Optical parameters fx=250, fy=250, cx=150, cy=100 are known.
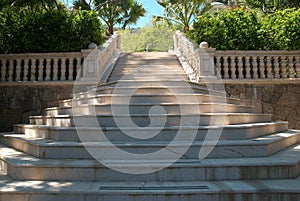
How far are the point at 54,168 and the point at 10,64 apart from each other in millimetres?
5298

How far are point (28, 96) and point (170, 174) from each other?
18.0ft

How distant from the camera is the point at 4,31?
7.50 meters

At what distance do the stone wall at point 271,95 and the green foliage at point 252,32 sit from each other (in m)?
1.24

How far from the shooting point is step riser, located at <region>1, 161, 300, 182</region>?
305 centimetres

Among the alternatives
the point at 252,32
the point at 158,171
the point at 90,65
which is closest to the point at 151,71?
the point at 90,65

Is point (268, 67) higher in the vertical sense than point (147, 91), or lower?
higher

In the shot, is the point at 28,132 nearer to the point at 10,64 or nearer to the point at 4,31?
the point at 10,64

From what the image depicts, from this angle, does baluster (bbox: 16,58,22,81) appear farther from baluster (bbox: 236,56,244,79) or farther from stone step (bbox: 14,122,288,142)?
baluster (bbox: 236,56,244,79)

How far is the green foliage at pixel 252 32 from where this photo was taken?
294 inches

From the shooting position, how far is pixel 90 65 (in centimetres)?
696

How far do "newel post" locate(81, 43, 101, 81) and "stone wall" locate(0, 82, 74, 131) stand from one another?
1.80ft

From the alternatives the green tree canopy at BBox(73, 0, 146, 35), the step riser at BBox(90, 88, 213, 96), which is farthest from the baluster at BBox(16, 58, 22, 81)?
the green tree canopy at BBox(73, 0, 146, 35)

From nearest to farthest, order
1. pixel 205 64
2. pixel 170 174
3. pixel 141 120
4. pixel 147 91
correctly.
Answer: pixel 170 174 < pixel 141 120 < pixel 147 91 < pixel 205 64

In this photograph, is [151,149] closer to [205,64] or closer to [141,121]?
[141,121]
